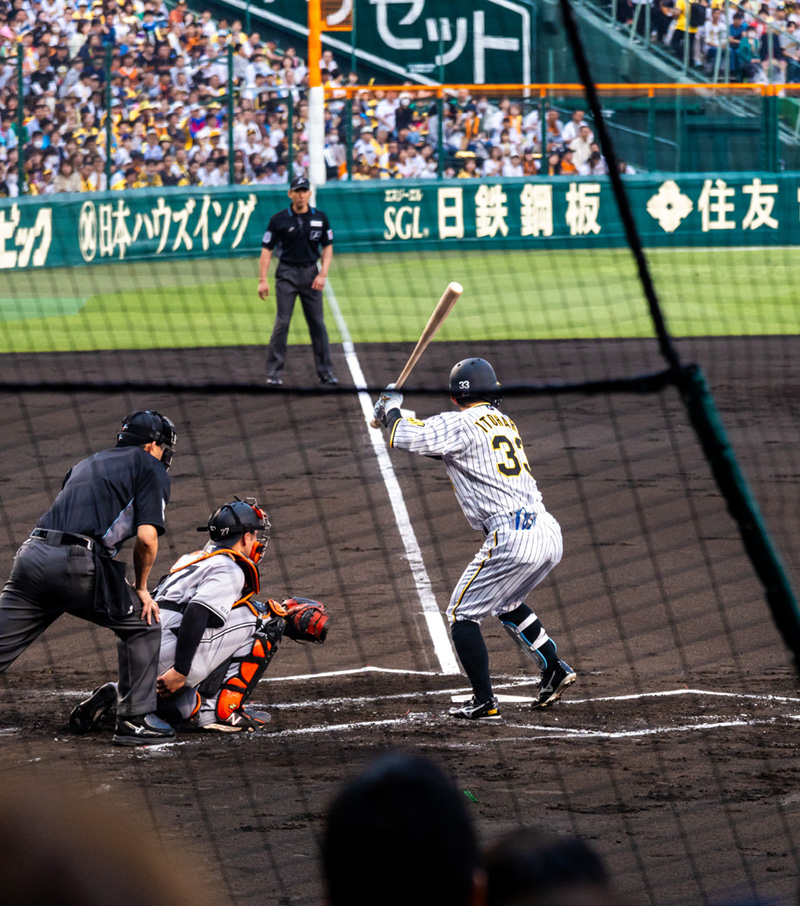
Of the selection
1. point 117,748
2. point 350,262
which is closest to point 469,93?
point 350,262

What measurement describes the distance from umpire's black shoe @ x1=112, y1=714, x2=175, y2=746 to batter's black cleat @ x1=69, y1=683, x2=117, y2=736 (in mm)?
149

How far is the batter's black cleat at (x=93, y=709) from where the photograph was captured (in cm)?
641

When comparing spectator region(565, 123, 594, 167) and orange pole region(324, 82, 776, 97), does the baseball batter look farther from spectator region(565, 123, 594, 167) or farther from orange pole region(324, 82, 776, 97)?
spectator region(565, 123, 594, 167)

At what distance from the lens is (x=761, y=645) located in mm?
7762

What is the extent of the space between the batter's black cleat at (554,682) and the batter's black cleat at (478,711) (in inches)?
10.4

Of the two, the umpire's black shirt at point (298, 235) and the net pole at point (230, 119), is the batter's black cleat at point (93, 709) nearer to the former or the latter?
the umpire's black shirt at point (298, 235)

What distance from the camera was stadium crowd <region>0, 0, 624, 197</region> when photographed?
67.7 ft

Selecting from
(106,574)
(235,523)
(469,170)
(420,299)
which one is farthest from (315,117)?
(106,574)

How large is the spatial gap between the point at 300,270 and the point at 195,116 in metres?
8.70

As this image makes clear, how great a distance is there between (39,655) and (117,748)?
1.70m

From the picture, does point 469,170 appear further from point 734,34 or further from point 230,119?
point 734,34

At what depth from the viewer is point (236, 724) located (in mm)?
6488

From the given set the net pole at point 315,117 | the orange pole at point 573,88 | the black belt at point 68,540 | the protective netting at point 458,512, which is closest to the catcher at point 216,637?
the protective netting at point 458,512

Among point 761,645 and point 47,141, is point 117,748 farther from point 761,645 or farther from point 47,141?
point 47,141
